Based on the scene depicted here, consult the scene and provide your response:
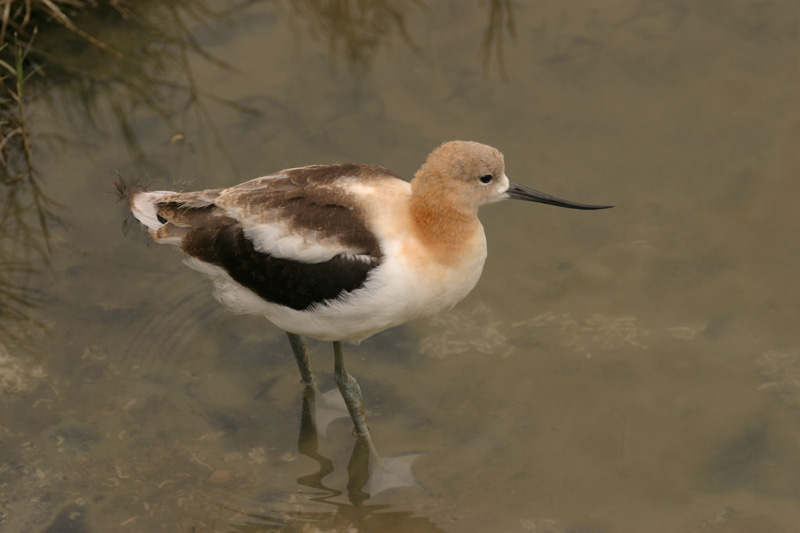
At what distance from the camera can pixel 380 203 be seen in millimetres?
4559

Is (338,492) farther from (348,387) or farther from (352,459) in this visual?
(348,387)

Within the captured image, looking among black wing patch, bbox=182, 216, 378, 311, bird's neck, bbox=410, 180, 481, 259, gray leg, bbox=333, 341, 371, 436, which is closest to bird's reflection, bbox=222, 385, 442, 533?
gray leg, bbox=333, 341, 371, 436

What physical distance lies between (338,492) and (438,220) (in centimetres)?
166

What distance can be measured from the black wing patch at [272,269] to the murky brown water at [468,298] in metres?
1.08

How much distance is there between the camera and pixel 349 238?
444 cm

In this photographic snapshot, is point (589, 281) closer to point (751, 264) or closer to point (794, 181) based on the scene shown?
point (751, 264)

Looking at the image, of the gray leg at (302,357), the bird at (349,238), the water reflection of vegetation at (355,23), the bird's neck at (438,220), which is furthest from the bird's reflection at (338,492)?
the water reflection of vegetation at (355,23)

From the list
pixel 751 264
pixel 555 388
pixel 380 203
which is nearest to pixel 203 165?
pixel 380 203

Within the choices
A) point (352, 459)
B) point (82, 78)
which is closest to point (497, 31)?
point (82, 78)

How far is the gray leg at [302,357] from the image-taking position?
5281mm

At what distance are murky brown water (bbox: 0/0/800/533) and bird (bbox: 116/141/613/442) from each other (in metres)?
0.94

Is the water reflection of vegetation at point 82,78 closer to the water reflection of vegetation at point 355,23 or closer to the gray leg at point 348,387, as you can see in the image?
the water reflection of vegetation at point 355,23

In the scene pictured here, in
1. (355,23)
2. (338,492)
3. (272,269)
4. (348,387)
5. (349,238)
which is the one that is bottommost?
(338,492)

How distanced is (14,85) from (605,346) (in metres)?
4.58
